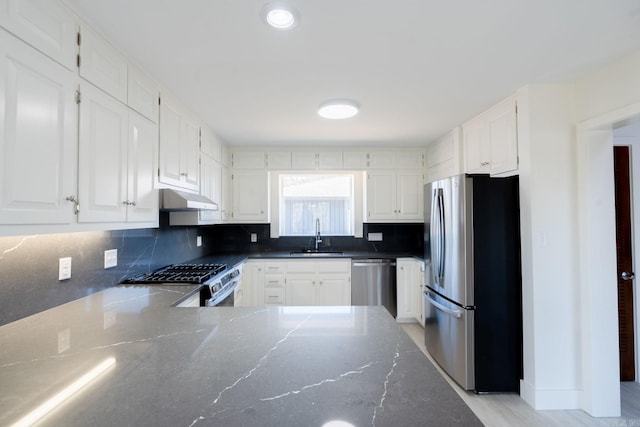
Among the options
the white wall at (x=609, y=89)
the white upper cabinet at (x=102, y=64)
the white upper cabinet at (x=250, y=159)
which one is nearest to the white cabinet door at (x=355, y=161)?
the white upper cabinet at (x=250, y=159)

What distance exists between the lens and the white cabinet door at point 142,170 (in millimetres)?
1685

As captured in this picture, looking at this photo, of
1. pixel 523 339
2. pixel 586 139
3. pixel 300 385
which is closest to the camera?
pixel 300 385

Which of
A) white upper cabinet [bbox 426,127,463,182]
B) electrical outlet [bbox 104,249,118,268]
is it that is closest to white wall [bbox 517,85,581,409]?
white upper cabinet [bbox 426,127,463,182]

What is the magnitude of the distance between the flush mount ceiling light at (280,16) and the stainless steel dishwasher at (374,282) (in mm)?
2726

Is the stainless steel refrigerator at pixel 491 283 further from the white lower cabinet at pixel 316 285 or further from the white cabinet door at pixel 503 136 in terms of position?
the white lower cabinet at pixel 316 285

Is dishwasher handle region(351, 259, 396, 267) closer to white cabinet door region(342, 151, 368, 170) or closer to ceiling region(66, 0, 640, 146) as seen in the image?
white cabinet door region(342, 151, 368, 170)

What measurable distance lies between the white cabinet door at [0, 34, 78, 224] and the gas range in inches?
35.2

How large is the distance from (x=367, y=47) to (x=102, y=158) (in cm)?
155

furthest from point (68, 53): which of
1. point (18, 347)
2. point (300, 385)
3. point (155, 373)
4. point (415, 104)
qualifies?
point (415, 104)

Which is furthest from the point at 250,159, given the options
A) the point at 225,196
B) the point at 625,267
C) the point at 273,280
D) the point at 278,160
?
the point at 625,267

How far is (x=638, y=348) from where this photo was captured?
2363mm

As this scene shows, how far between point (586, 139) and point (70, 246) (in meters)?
3.37

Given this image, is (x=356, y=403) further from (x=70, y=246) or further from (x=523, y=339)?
(x=523, y=339)

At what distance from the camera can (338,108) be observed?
92.6 inches
